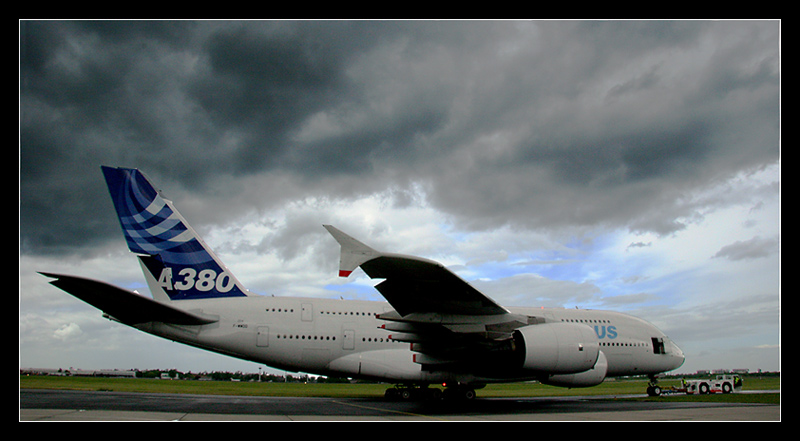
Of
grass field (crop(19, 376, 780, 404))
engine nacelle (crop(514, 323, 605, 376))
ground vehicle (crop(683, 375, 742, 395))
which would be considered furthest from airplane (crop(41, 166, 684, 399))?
ground vehicle (crop(683, 375, 742, 395))

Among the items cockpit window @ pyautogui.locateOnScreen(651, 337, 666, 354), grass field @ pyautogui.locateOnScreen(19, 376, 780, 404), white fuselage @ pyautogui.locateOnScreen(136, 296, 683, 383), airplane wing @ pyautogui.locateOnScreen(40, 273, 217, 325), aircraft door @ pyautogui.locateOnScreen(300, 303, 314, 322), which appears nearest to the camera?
airplane wing @ pyautogui.locateOnScreen(40, 273, 217, 325)

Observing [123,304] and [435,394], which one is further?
[435,394]

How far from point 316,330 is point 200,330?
3.45m

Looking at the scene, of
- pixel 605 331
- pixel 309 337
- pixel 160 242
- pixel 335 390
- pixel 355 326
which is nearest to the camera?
pixel 160 242

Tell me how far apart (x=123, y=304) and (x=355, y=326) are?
673cm

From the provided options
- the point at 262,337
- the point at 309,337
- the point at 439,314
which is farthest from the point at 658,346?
the point at 262,337

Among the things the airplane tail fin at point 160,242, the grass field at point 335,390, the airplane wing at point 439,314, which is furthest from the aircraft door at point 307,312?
the grass field at point 335,390

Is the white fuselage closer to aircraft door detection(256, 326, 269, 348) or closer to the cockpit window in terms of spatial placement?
aircraft door detection(256, 326, 269, 348)

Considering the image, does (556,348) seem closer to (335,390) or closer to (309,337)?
(309,337)

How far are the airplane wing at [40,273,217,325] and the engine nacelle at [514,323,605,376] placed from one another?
904cm

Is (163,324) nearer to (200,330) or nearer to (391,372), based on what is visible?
(200,330)

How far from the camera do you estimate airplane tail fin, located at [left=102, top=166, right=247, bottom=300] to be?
1429 centimetres

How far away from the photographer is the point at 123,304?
1173 centimetres
